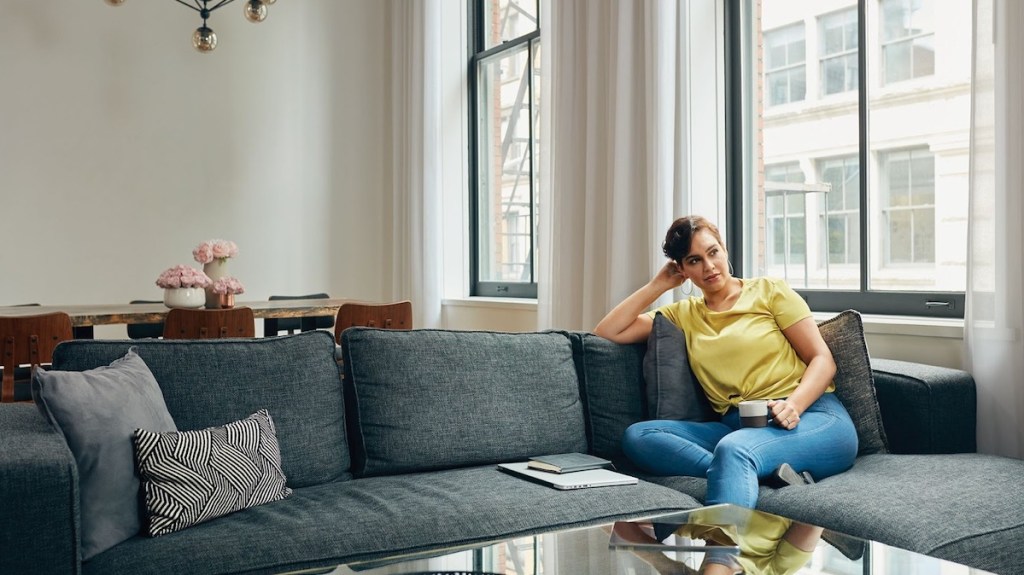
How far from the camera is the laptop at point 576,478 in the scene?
229 cm

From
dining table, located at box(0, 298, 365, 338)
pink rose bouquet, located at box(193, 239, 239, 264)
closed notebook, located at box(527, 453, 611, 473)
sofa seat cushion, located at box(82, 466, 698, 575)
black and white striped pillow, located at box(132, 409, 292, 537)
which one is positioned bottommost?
sofa seat cushion, located at box(82, 466, 698, 575)

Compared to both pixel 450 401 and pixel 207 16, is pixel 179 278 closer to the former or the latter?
pixel 207 16

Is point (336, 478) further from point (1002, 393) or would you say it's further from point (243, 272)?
point (243, 272)

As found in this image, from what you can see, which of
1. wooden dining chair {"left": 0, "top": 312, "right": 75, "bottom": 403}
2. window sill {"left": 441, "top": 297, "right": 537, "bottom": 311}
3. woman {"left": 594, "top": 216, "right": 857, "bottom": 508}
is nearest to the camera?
woman {"left": 594, "top": 216, "right": 857, "bottom": 508}

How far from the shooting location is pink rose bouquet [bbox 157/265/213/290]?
4.07 meters

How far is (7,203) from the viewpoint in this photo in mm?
5133

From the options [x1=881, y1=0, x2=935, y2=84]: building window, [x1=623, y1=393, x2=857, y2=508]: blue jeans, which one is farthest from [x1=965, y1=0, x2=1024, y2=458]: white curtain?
[x1=881, y1=0, x2=935, y2=84]: building window

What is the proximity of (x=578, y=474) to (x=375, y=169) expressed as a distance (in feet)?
14.6

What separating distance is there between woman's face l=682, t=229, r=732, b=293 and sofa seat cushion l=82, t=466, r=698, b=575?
2.51ft

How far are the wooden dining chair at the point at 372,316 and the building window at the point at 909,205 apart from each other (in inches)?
80.2

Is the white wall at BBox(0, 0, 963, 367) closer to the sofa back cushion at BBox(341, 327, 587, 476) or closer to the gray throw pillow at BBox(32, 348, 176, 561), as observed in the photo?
the sofa back cushion at BBox(341, 327, 587, 476)

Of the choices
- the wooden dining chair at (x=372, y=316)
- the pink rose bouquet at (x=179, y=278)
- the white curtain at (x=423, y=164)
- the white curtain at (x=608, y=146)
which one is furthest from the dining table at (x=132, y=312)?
the white curtain at (x=423, y=164)

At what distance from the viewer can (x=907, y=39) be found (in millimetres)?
3336

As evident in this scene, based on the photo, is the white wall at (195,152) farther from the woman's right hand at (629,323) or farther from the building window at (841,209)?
the woman's right hand at (629,323)
